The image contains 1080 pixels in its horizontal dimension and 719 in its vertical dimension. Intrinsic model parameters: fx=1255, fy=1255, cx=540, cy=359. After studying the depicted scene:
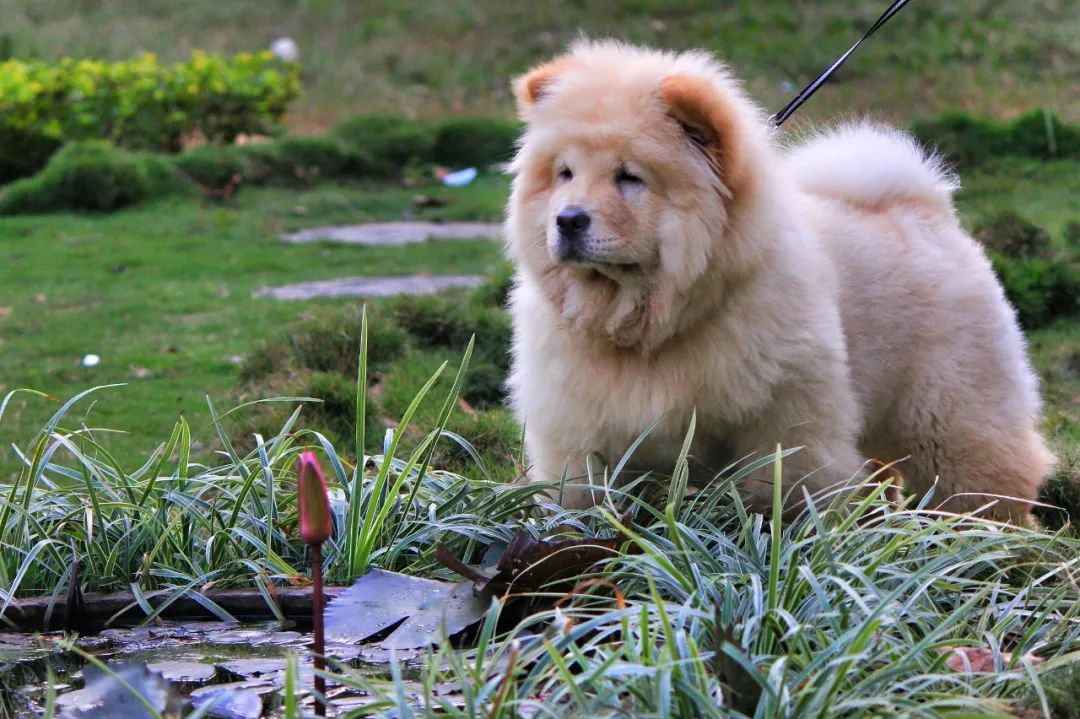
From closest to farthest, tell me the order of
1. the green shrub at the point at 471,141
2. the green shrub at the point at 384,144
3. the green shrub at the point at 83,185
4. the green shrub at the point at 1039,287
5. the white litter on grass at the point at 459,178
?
the green shrub at the point at 1039,287 → the green shrub at the point at 83,185 → the white litter on grass at the point at 459,178 → the green shrub at the point at 384,144 → the green shrub at the point at 471,141

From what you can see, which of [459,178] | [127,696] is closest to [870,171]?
[127,696]

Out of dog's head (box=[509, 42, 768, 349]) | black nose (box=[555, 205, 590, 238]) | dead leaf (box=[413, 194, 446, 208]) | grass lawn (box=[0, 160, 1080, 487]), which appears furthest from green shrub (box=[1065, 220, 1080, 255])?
dead leaf (box=[413, 194, 446, 208])

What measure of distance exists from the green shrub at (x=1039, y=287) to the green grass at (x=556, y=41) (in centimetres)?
524

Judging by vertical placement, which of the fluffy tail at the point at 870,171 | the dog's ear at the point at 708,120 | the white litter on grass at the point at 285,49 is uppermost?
the white litter on grass at the point at 285,49

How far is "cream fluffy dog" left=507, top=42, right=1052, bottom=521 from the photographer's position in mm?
3539

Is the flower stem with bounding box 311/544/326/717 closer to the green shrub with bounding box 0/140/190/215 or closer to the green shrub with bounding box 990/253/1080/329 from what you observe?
the green shrub with bounding box 990/253/1080/329

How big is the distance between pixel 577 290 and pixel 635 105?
0.55m

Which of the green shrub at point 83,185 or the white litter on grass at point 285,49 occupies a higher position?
the white litter on grass at point 285,49

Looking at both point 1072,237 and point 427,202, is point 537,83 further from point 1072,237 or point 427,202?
point 427,202

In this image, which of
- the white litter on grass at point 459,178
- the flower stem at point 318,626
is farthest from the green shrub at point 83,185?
the flower stem at point 318,626

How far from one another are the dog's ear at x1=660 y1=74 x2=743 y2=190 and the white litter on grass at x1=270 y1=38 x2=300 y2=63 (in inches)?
478

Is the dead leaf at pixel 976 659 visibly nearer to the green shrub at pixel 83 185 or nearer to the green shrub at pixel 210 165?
the green shrub at pixel 83 185

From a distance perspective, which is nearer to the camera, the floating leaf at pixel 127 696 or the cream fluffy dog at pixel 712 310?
the floating leaf at pixel 127 696

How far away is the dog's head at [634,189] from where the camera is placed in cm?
350
